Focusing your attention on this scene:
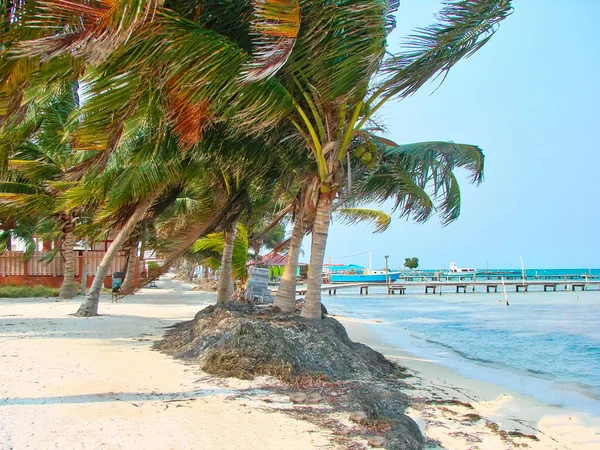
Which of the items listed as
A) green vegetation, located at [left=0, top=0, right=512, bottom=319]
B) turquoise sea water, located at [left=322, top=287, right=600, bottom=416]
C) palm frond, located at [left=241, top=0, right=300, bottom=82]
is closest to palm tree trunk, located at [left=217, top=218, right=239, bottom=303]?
green vegetation, located at [left=0, top=0, right=512, bottom=319]

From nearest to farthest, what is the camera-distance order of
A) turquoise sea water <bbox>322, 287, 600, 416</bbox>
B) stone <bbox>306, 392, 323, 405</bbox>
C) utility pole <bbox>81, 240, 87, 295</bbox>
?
stone <bbox>306, 392, 323, 405</bbox>
turquoise sea water <bbox>322, 287, 600, 416</bbox>
utility pole <bbox>81, 240, 87, 295</bbox>

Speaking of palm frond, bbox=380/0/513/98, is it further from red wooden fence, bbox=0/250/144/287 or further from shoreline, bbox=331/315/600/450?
red wooden fence, bbox=0/250/144/287

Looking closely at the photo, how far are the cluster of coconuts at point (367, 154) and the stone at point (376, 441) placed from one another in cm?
545

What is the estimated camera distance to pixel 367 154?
8586mm

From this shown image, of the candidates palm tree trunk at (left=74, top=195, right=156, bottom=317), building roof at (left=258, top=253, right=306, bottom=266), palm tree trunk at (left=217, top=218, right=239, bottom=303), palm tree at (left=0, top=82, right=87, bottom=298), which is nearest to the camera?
palm tree trunk at (left=74, top=195, right=156, bottom=317)

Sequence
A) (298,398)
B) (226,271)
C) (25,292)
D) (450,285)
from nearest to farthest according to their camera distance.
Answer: (298,398), (226,271), (25,292), (450,285)

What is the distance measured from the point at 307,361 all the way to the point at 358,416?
2168 millimetres

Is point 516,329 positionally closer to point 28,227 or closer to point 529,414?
point 529,414

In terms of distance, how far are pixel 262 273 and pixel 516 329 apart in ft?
37.5

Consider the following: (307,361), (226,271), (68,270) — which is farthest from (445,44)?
(68,270)

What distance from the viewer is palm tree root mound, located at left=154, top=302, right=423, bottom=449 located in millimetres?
4772

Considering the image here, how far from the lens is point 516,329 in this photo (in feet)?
66.2

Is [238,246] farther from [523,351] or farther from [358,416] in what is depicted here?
[358,416]

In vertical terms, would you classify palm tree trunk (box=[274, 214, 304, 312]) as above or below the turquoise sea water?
above
